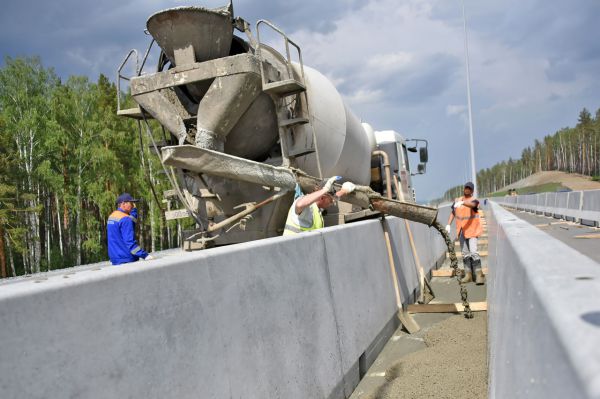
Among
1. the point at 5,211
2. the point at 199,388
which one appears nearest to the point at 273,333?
the point at 199,388

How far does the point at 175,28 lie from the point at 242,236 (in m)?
2.86

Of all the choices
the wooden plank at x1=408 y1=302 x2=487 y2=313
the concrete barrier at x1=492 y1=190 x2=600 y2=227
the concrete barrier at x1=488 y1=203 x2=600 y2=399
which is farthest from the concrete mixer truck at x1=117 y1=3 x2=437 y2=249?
the concrete barrier at x1=492 y1=190 x2=600 y2=227

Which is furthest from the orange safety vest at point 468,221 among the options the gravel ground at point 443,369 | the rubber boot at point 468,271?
the gravel ground at point 443,369

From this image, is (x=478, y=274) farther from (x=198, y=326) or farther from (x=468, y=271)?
(x=198, y=326)

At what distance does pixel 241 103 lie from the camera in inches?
245

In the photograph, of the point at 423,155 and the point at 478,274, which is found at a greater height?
the point at 423,155

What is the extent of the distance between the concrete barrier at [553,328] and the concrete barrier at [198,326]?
4.26 feet

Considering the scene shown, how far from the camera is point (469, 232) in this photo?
9.61 metres

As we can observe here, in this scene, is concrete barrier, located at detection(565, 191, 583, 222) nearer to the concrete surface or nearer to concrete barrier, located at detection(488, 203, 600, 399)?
the concrete surface

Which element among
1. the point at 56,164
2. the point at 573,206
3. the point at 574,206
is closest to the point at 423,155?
the point at 574,206

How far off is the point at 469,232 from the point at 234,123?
547 cm

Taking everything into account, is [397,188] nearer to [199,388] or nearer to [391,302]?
[391,302]

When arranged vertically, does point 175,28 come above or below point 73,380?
above

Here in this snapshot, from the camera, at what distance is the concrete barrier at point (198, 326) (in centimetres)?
158
